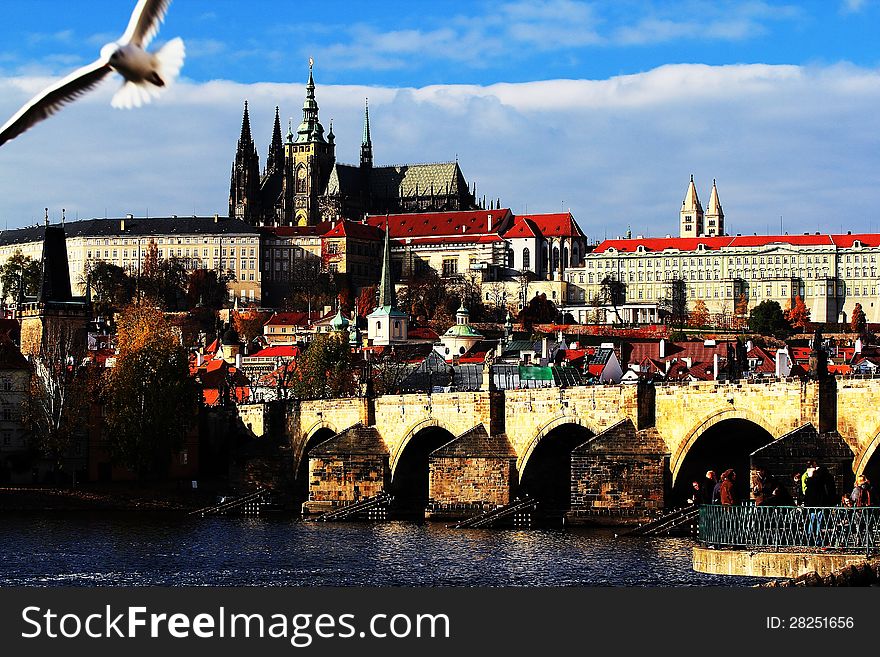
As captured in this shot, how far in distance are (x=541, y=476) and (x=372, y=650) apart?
35707 mm

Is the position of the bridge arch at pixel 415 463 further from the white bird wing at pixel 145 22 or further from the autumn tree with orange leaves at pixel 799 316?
the autumn tree with orange leaves at pixel 799 316

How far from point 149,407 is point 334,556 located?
2207cm

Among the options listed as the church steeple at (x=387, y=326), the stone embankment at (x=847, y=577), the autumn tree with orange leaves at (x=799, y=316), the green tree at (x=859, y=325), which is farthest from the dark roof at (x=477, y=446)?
the autumn tree with orange leaves at (x=799, y=316)

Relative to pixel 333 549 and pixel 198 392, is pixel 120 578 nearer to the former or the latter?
pixel 333 549

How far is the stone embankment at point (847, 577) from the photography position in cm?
2706

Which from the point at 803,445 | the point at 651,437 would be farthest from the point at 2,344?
the point at 803,445

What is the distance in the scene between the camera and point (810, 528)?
28141 mm

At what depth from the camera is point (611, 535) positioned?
49.0 meters

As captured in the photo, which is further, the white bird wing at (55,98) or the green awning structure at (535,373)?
the green awning structure at (535,373)

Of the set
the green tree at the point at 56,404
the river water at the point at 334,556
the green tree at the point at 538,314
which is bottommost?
the river water at the point at 334,556

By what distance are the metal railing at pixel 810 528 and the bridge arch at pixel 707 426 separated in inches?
797

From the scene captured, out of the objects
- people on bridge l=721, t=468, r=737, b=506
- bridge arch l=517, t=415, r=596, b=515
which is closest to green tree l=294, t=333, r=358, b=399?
bridge arch l=517, t=415, r=596, b=515

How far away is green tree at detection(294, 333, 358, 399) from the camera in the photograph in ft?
290

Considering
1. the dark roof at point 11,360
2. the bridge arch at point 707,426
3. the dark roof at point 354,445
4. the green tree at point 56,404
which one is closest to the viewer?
the bridge arch at point 707,426
